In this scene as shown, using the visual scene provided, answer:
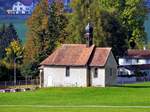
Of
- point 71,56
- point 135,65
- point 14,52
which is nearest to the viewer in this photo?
point 71,56

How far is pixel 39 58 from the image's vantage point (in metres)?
102

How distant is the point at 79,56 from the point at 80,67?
197 centimetres

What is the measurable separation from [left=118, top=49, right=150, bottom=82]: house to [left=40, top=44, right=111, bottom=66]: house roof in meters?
20.6

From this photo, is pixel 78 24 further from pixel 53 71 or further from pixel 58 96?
pixel 58 96

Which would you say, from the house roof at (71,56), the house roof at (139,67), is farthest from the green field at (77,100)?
the house roof at (139,67)

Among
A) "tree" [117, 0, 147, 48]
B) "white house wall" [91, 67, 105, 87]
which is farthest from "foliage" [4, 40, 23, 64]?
"white house wall" [91, 67, 105, 87]

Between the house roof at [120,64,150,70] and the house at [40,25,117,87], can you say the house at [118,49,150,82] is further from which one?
the house at [40,25,117,87]

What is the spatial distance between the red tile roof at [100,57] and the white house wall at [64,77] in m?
1.66

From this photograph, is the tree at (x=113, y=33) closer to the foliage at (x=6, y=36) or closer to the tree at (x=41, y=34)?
the tree at (x=41, y=34)

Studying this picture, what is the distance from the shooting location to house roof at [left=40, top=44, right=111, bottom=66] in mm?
83062

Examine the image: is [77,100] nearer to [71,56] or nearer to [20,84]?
[71,56]

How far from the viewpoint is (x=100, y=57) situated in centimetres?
8331

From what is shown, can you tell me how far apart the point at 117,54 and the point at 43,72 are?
22007 millimetres

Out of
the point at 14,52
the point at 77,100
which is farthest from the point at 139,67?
the point at 77,100
